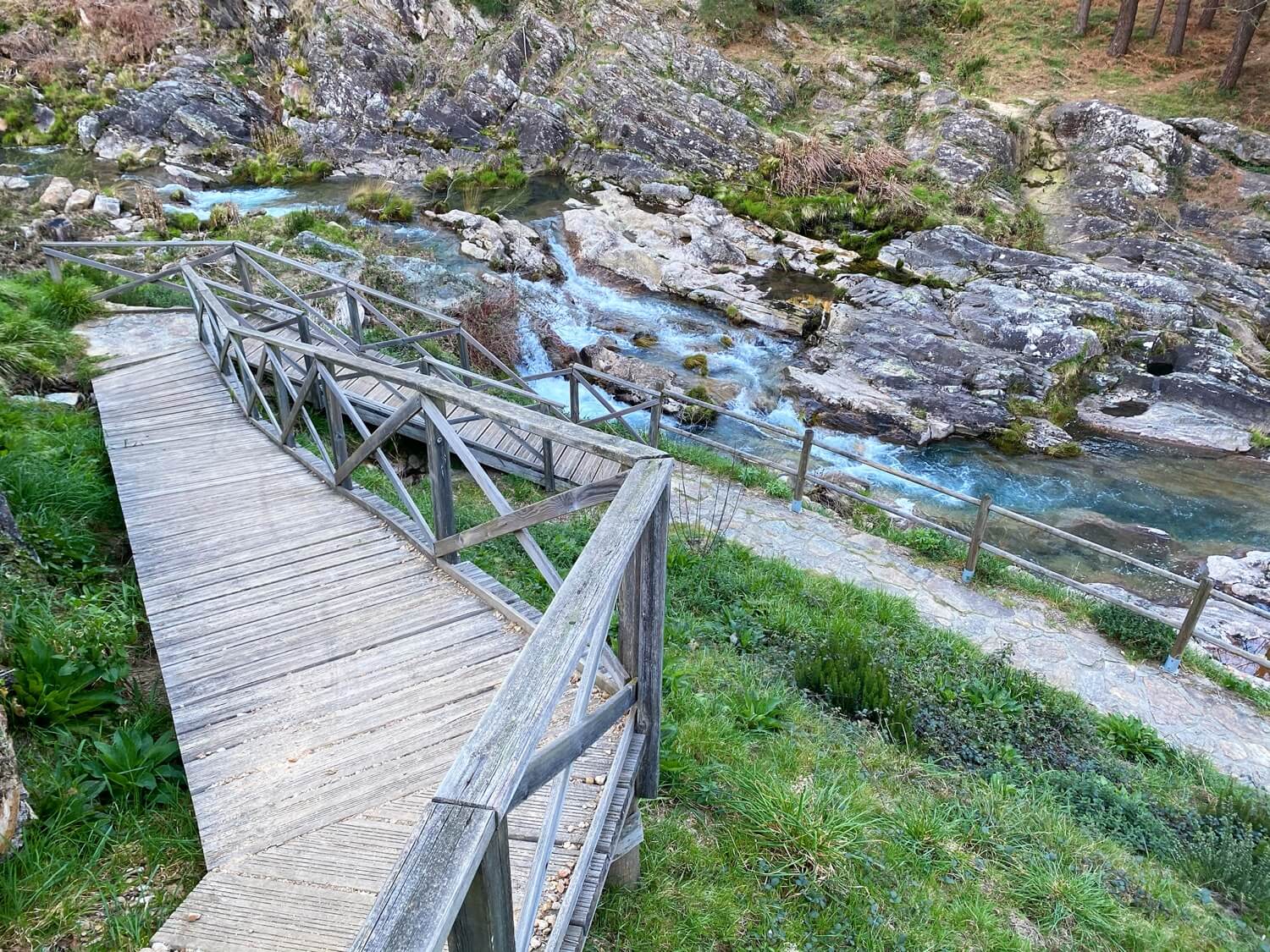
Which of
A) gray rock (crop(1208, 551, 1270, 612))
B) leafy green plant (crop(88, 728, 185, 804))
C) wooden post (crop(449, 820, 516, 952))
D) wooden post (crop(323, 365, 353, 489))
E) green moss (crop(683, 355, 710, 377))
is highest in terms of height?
wooden post (crop(449, 820, 516, 952))

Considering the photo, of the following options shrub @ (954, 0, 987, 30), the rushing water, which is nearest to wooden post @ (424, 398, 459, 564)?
the rushing water

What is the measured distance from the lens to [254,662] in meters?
3.98

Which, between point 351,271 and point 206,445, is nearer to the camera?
point 206,445

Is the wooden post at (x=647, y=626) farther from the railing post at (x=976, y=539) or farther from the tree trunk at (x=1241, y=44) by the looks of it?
the tree trunk at (x=1241, y=44)

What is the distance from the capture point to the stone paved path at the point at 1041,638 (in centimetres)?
682

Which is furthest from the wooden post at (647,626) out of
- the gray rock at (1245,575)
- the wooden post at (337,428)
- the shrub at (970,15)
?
the shrub at (970,15)

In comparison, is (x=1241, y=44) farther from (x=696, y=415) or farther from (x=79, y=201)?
(x=79, y=201)

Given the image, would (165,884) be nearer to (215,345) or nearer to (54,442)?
(54,442)

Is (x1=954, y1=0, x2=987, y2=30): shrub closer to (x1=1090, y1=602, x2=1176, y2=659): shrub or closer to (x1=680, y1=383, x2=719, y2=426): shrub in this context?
(x1=680, y1=383, x2=719, y2=426): shrub

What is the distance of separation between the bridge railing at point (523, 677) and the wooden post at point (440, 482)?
0.01m

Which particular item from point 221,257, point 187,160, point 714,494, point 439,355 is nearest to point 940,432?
point 714,494

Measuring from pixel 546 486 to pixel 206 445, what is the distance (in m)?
4.32

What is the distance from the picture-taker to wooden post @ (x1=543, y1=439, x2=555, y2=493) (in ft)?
32.0

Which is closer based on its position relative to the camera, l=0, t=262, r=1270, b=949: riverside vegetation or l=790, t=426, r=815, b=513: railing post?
l=0, t=262, r=1270, b=949: riverside vegetation
